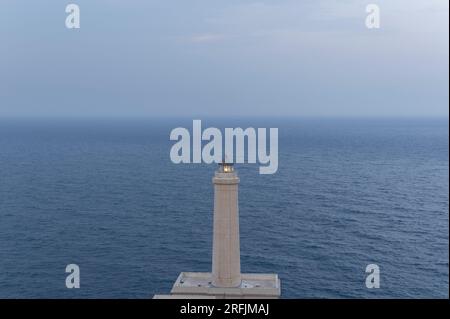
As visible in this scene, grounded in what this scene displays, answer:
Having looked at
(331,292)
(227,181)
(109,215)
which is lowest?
(331,292)

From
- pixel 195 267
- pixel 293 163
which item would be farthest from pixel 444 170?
pixel 195 267

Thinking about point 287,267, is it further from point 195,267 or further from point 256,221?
point 256,221

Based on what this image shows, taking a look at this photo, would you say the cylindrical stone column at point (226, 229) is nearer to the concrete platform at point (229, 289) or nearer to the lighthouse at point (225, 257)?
Result: the lighthouse at point (225, 257)
